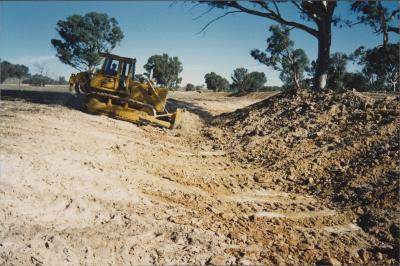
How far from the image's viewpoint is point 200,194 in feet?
21.7

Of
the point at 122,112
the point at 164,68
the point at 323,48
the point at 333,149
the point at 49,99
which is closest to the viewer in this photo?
the point at 333,149

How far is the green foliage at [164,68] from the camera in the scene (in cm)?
6944

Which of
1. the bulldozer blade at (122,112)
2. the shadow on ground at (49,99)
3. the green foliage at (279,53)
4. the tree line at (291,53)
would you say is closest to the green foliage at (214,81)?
the tree line at (291,53)

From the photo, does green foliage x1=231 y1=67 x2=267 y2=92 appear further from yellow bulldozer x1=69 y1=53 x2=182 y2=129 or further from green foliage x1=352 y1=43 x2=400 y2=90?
yellow bulldozer x1=69 y1=53 x2=182 y2=129

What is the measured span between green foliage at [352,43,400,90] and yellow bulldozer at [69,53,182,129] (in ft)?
29.4

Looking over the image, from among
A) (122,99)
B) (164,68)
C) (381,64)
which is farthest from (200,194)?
(164,68)

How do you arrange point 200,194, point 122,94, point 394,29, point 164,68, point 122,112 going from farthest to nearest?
point 164,68
point 394,29
point 122,94
point 122,112
point 200,194

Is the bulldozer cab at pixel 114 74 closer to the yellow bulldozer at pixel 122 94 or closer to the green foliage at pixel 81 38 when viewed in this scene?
the yellow bulldozer at pixel 122 94

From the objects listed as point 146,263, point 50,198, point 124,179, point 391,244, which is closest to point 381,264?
point 391,244

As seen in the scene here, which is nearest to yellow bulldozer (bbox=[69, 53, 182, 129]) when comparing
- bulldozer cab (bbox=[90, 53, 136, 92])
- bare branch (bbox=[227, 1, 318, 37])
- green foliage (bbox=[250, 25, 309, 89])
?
bulldozer cab (bbox=[90, 53, 136, 92])

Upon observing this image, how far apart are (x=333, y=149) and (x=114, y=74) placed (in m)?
8.29

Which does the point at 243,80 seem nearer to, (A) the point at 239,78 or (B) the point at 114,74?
(A) the point at 239,78

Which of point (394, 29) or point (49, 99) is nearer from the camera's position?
point (394, 29)

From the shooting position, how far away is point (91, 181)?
20.1 ft
